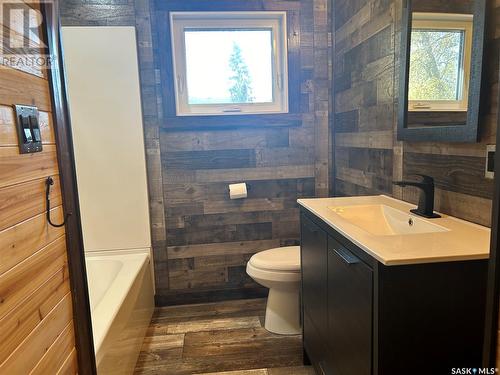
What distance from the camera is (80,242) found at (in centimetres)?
126

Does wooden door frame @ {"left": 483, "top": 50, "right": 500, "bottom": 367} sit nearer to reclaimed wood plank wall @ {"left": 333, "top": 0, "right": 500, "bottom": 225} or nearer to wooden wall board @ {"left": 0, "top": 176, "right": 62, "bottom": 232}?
reclaimed wood plank wall @ {"left": 333, "top": 0, "right": 500, "bottom": 225}

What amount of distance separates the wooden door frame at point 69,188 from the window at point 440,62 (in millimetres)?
1444

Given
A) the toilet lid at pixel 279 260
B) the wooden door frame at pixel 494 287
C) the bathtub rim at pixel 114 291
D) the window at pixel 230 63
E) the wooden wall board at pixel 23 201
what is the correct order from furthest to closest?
the window at pixel 230 63 < the toilet lid at pixel 279 260 < the bathtub rim at pixel 114 291 < the wooden wall board at pixel 23 201 < the wooden door frame at pixel 494 287

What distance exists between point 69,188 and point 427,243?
3.79ft

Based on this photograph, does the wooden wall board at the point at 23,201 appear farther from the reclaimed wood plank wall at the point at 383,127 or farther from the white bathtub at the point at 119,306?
the reclaimed wood plank wall at the point at 383,127

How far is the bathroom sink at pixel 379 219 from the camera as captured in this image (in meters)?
1.64

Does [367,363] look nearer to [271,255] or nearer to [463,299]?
[463,299]

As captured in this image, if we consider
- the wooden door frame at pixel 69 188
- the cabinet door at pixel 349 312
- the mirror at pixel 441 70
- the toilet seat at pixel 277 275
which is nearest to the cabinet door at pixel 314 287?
the cabinet door at pixel 349 312

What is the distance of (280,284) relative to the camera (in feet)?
7.47

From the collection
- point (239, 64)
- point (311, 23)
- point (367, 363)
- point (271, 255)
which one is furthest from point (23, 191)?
point (311, 23)

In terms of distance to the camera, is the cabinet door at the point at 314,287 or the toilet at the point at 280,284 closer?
the cabinet door at the point at 314,287

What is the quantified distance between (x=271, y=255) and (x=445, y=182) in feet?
3.88

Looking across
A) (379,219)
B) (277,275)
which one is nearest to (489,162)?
(379,219)

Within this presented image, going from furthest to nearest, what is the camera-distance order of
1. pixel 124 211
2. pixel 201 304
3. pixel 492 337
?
pixel 201 304 → pixel 124 211 → pixel 492 337
